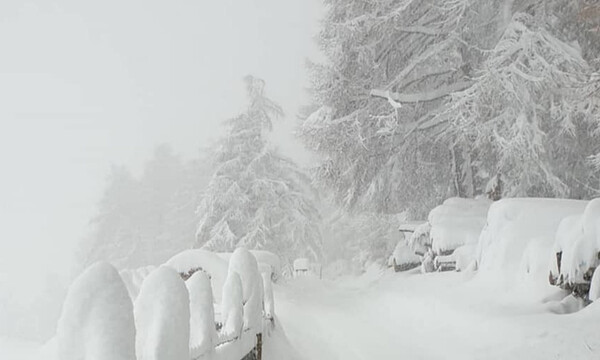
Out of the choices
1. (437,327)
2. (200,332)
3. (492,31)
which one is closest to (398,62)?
(492,31)

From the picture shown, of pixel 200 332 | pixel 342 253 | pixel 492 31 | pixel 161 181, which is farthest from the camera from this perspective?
pixel 342 253

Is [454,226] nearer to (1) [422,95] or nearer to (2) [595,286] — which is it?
(1) [422,95]

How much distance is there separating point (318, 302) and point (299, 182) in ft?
44.9

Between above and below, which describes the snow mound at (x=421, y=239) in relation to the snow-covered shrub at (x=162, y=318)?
below

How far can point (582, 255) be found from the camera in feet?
22.0

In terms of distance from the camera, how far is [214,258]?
11.5 meters

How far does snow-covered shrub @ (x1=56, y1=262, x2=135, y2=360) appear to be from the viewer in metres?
2.08

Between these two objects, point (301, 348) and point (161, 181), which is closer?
point (301, 348)

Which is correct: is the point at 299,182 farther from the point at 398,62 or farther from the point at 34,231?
the point at 34,231

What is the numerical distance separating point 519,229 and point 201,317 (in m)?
7.04

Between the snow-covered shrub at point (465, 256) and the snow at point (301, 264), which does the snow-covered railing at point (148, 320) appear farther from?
the snow at point (301, 264)

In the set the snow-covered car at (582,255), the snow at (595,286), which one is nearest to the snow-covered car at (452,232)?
the snow-covered car at (582,255)

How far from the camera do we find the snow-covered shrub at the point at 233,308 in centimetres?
463

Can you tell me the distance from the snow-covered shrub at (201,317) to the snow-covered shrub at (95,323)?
4.03 ft
